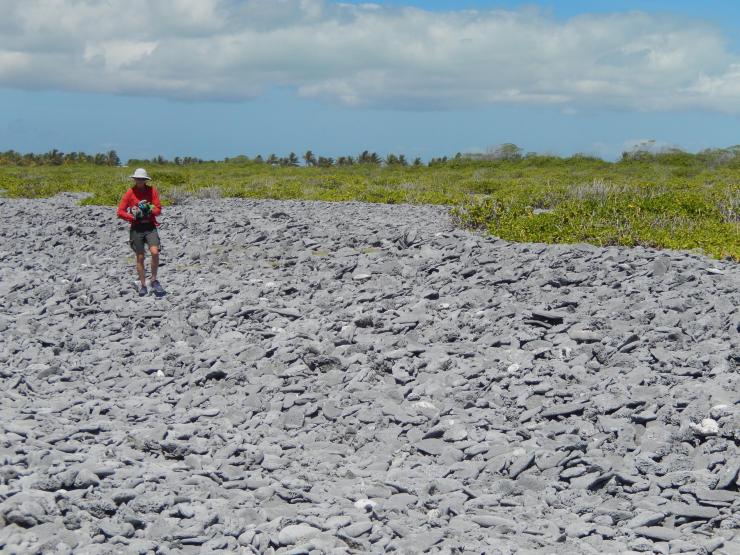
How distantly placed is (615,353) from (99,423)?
18.5ft

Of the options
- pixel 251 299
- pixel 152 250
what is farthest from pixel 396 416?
pixel 152 250

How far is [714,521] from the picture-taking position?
6246 millimetres

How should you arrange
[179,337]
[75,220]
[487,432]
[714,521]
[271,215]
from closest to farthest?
1. [714,521]
2. [487,432]
3. [179,337]
4. [271,215]
5. [75,220]

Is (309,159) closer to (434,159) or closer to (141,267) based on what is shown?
(434,159)

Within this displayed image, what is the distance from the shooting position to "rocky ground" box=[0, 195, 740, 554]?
6148 mm

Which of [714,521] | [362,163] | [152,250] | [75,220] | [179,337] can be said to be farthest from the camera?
[362,163]

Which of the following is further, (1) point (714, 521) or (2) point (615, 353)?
(2) point (615, 353)

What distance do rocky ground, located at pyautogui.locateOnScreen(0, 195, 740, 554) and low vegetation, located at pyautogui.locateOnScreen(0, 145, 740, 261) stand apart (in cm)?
208

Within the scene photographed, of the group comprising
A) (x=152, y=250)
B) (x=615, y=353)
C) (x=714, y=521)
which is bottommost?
(x=714, y=521)

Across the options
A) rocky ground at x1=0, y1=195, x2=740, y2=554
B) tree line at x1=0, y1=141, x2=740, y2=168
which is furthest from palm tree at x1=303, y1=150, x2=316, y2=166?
rocky ground at x1=0, y1=195, x2=740, y2=554

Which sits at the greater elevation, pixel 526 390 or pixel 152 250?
pixel 152 250

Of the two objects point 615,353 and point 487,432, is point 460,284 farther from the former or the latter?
point 487,432

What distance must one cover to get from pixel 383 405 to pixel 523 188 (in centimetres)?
2118

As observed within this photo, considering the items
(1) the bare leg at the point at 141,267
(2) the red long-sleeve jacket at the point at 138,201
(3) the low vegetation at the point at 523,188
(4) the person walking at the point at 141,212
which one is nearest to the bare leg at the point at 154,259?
(4) the person walking at the point at 141,212
